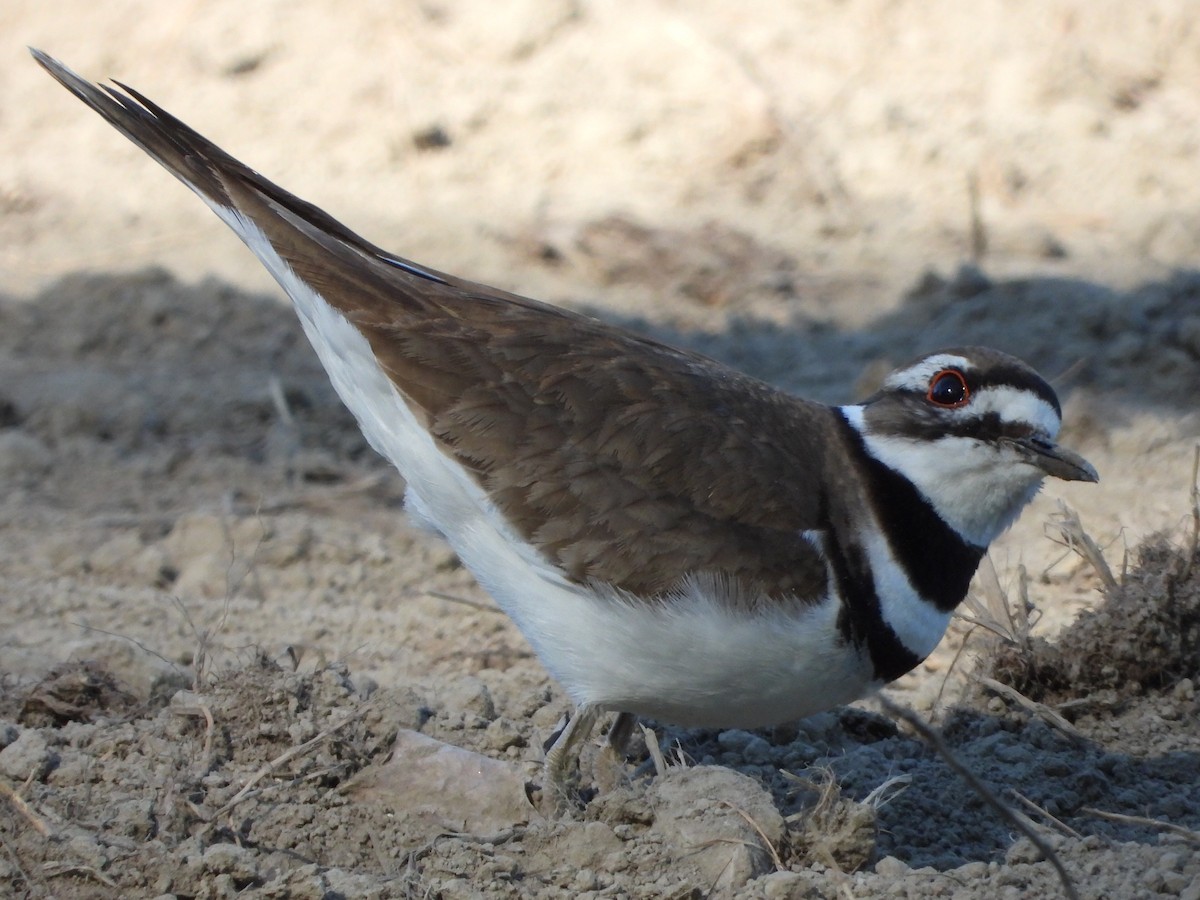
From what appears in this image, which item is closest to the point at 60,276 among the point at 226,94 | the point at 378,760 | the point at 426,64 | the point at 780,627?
the point at 226,94

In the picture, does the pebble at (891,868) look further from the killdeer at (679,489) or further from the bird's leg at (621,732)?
the bird's leg at (621,732)

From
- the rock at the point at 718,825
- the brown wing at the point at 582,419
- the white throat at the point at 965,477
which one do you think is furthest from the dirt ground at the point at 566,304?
the white throat at the point at 965,477

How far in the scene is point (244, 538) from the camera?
5.48 metres

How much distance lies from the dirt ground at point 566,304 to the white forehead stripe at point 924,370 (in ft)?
3.13

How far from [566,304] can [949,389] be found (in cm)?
372

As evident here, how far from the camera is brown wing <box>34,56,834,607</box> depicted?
11.6 ft

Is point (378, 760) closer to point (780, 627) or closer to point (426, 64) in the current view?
point (780, 627)

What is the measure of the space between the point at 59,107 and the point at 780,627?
7198 millimetres

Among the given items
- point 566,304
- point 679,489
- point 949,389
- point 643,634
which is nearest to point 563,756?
point 643,634

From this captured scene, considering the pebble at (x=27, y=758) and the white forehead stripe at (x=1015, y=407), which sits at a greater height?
the white forehead stripe at (x=1015, y=407)

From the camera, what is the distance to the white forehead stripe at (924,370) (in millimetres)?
3661

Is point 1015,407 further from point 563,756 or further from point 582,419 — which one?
point 563,756

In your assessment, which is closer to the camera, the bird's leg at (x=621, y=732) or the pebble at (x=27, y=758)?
the pebble at (x=27, y=758)

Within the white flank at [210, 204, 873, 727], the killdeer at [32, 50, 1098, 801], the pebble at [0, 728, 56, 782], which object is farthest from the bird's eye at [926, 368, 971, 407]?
the pebble at [0, 728, 56, 782]
